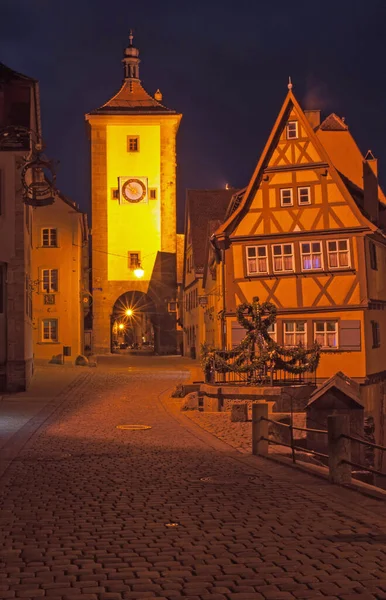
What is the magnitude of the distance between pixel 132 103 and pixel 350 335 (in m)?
37.8

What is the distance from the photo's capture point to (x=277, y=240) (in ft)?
118

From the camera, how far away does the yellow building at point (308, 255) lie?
113 ft

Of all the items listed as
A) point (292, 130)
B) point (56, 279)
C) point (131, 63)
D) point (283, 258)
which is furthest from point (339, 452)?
point (131, 63)

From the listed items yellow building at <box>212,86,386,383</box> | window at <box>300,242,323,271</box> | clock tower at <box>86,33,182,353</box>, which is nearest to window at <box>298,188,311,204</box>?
yellow building at <box>212,86,386,383</box>

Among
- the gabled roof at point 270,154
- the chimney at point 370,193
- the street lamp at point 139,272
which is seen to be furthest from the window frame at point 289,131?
the street lamp at point 139,272

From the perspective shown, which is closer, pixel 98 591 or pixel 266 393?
pixel 98 591

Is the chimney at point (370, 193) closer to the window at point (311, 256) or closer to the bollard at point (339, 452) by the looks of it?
the window at point (311, 256)

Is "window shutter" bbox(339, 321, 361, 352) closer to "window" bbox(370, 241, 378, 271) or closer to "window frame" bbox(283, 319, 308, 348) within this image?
"window frame" bbox(283, 319, 308, 348)

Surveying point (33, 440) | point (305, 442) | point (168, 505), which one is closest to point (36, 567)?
point (168, 505)

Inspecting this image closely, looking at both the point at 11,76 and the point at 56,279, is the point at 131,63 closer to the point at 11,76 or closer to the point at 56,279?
the point at 56,279

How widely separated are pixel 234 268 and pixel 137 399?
995 centimetres

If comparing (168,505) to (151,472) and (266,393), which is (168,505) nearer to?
(151,472)

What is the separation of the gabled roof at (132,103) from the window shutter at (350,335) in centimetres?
3494

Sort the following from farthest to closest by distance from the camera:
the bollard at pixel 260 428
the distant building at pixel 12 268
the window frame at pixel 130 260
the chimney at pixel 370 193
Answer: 1. the window frame at pixel 130 260
2. the chimney at pixel 370 193
3. the distant building at pixel 12 268
4. the bollard at pixel 260 428
